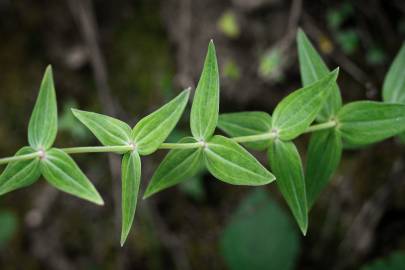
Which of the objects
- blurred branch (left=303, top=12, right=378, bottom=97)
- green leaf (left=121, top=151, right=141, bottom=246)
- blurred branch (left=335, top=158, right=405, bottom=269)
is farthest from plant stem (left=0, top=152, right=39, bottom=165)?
blurred branch (left=335, top=158, right=405, bottom=269)

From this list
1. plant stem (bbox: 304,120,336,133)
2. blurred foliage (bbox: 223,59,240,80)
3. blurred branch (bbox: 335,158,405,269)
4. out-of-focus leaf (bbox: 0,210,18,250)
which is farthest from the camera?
out-of-focus leaf (bbox: 0,210,18,250)

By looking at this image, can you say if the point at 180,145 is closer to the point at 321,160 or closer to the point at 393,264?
the point at 321,160

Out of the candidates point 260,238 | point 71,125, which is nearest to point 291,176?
point 260,238

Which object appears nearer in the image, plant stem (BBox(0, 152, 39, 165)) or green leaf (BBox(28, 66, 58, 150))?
plant stem (BBox(0, 152, 39, 165))

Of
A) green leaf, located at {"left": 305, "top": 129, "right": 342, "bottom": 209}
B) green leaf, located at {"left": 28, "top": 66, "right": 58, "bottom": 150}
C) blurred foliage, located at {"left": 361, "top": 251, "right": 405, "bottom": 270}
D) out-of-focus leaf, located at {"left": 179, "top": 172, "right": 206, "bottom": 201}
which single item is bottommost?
blurred foliage, located at {"left": 361, "top": 251, "right": 405, "bottom": 270}

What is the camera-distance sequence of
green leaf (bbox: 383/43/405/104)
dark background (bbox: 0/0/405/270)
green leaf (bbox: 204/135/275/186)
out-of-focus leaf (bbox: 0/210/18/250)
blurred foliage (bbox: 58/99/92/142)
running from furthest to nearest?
blurred foliage (bbox: 58/99/92/142), out-of-focus leaf (bbox: 0/210/18/250), dark background (bbox: 0/0/405/270), green leaf (bbox: 383/43/405/104), green leaf (bbox: 204/135/275/186)

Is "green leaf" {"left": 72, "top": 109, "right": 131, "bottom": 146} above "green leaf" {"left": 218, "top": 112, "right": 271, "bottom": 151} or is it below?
above

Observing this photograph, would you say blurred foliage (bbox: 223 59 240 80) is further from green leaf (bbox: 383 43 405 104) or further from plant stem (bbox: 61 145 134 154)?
plant stem (bbox: 61 145 134 154)

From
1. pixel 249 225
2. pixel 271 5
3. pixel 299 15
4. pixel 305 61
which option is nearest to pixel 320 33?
pixel 299 15

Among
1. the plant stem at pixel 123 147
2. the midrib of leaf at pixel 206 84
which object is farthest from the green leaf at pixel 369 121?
the midrib of leaf at pixel 206 84
